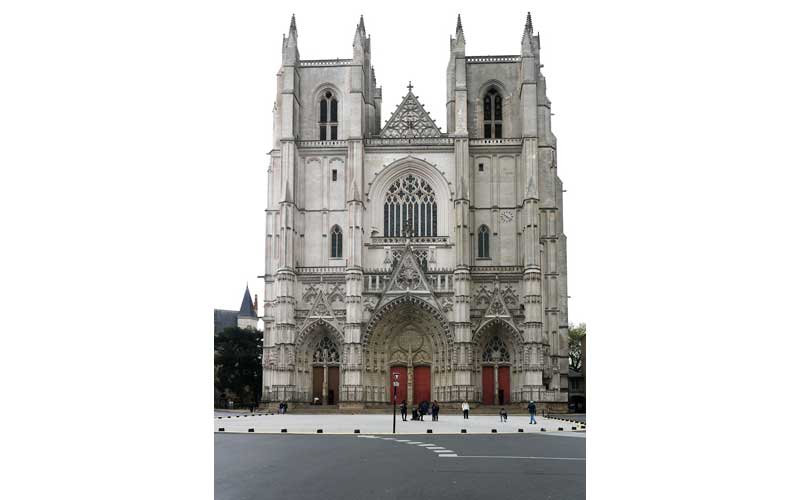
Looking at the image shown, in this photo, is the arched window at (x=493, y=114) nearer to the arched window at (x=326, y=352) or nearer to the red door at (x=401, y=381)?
the red door at (x=401, y=381)

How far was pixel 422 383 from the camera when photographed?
4622 cm

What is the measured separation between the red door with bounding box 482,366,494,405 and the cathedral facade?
6 centimetres

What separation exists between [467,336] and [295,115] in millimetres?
15773

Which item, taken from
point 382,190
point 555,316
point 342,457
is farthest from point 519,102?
point 342,457

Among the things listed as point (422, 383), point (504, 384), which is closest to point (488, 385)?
point (504, 384)

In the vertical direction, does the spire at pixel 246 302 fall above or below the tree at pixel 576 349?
above

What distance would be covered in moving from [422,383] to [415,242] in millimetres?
7783

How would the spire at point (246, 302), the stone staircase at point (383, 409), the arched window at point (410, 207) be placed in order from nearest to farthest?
the spire at point (246, 302) < the stone staircase at point (383, 409) < the arched window at point (410, 207)

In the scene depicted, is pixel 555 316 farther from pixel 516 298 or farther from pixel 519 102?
pixel 519 102

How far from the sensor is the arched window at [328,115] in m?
48.8

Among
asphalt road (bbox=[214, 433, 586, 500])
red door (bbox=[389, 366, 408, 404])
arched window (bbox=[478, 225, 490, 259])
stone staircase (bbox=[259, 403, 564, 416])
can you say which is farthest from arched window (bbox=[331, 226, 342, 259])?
asphalt road (bbox=[214, 433, 586, 500])

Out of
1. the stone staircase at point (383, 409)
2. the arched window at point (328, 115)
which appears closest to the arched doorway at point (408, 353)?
the stone staircase at point (383, 409)

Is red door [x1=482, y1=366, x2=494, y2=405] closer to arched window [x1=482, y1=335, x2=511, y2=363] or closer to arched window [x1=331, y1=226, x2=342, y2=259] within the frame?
arched window [x1=482, y1=335, x2=511, y2=363]

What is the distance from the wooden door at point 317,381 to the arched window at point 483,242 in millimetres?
10878
